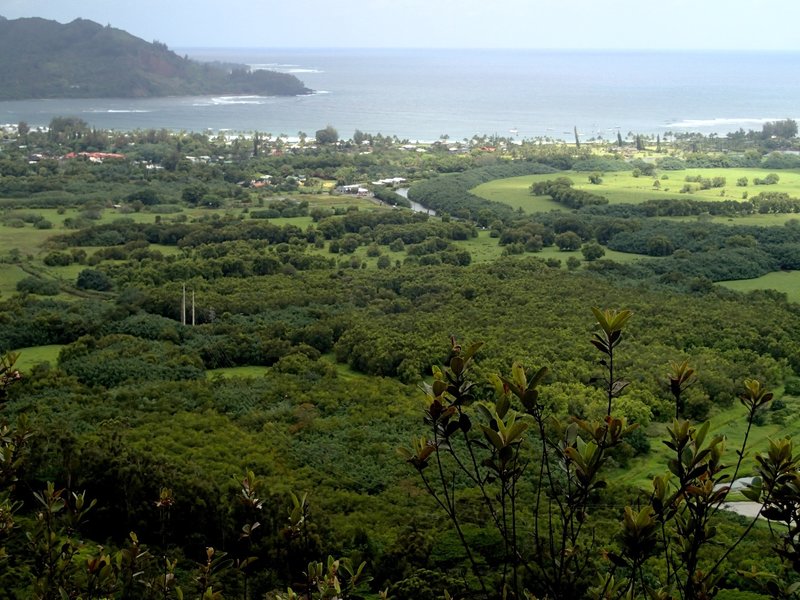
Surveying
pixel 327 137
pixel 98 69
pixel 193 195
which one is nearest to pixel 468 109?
pixel 327 137

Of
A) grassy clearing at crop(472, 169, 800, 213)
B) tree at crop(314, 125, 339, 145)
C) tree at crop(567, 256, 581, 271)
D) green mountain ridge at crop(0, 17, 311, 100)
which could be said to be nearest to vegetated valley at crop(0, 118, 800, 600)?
tree at crop(567, 256, 581, 271)

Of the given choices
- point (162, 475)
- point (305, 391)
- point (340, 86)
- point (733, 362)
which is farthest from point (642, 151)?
point (340, 86)

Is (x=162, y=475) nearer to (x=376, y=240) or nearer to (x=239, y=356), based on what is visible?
(x=239, y=356)

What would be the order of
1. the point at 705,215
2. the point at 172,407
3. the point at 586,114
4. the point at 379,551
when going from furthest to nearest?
the point at 586,114 → the point at 705,215 → the point at 172,407 → the point at 379,551

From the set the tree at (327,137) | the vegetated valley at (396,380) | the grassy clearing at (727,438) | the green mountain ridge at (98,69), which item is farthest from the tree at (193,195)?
the green mountain ridge at (98,69)

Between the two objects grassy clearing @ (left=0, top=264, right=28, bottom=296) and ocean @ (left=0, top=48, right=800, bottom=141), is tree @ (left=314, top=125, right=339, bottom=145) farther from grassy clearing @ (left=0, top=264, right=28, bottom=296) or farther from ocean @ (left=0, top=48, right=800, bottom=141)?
grassy clearing @ (left=0, top=264, right=28, bottom=296)

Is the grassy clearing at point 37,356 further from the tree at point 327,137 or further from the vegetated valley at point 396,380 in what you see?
the tree at point 327,137
